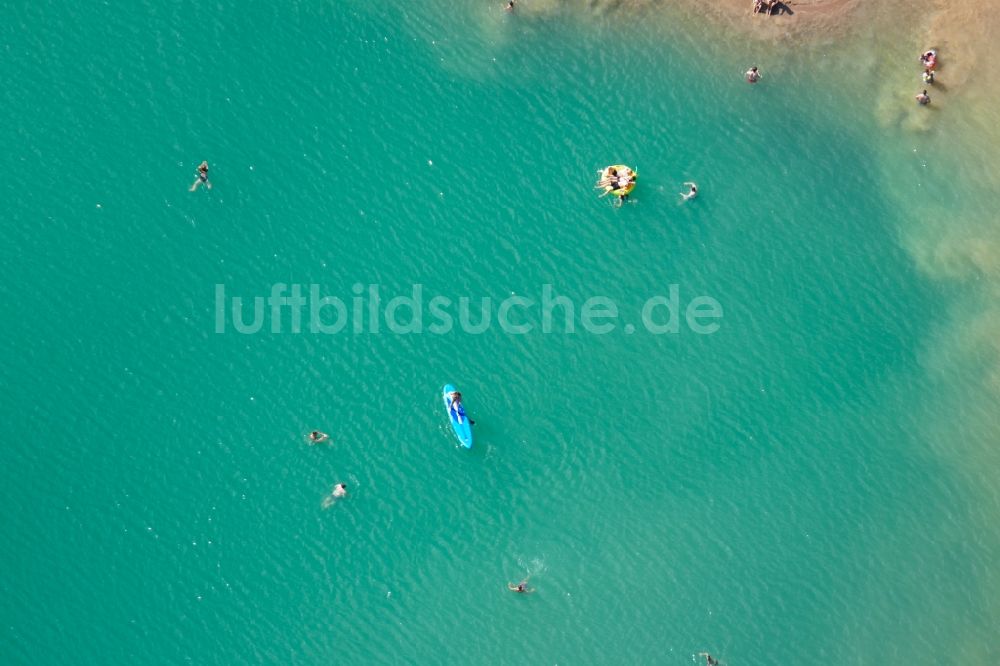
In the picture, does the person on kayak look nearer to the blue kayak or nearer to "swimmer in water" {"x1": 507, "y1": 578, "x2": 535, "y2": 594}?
the blue kayak

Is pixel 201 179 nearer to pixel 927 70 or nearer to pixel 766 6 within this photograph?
pixel 766 6

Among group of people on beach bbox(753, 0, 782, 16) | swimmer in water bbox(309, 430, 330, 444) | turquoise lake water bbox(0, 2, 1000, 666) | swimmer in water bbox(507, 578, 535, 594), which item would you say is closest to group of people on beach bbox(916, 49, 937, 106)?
turquoise lake water bbox(0, 2, 1000, 666)

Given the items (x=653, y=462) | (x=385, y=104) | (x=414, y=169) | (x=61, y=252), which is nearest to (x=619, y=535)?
(x=653, y=462)

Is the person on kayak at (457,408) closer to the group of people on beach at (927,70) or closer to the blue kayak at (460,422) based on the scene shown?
the blue kayak at (460,422)

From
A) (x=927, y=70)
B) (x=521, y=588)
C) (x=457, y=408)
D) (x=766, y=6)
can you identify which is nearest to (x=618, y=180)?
(x=766, y=6)

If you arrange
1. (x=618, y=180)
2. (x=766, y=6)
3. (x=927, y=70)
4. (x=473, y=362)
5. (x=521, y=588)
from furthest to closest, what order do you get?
(x=766, y=6) < (x=927, y=70) < (x=618, y=180) < (x=473, y=362) < (x=521, y=588)

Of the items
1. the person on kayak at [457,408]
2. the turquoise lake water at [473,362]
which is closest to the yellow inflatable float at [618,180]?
the turquoise lake water at [473,362]

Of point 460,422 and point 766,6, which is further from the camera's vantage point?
point 766,6
